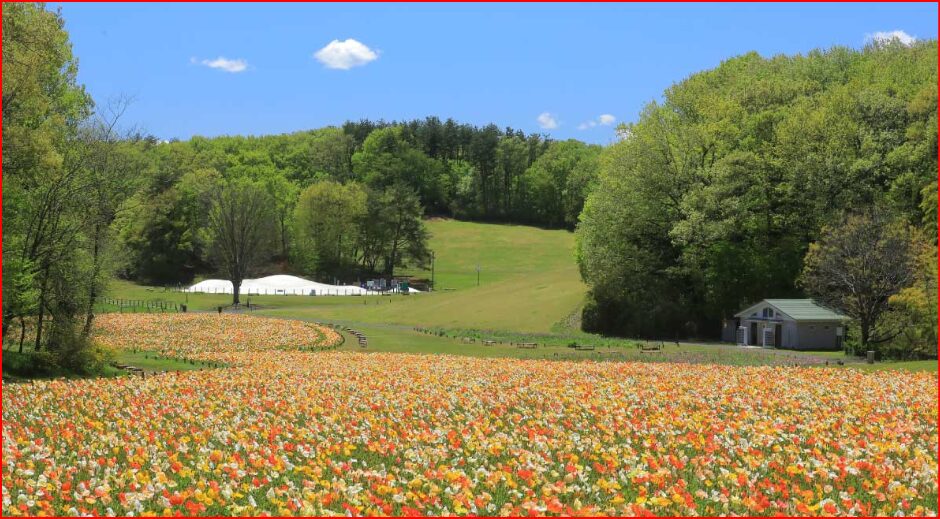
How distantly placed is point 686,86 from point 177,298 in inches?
2541

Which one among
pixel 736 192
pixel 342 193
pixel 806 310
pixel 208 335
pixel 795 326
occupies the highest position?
pixel 342 193

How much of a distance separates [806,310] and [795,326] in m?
1.78

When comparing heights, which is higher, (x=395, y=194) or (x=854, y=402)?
(x=395, y=194)

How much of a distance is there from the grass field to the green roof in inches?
170

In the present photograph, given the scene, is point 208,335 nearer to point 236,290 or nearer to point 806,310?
point 806,310

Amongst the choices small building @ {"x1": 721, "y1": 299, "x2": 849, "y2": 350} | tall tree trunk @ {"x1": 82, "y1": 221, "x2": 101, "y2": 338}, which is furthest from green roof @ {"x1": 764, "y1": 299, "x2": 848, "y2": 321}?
tall tree trunk @ {"x1": 82, "y1": 221, "x2": 101, "y2": 338}

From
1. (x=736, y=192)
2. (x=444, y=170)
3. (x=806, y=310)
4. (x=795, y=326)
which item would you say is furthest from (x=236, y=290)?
(x=444, y=170)

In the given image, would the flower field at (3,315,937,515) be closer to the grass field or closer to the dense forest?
the grass field

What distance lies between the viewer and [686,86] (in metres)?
78.4

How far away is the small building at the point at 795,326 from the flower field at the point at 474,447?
35181 millimetres

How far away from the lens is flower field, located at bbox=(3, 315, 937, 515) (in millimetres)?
9445

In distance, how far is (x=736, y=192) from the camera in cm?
6712

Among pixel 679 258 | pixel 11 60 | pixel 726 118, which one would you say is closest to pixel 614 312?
pixel 679 258

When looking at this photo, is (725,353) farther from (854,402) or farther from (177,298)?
(177,298)
